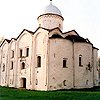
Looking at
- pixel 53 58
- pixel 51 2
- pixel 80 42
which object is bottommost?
pixel 53 58

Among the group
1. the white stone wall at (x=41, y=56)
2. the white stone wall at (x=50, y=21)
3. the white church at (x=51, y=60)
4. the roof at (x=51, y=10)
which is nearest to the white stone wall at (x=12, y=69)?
the white church at (x=51, y=60)

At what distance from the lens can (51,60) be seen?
2867cm

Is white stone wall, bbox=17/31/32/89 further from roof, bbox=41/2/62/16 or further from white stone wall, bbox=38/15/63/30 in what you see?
roof, bbox=41/2/62/16

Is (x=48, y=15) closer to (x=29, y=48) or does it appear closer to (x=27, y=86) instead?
(x=29, y=48)

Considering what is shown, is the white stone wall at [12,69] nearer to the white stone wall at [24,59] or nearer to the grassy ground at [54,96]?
the white stone wall at [24,59]

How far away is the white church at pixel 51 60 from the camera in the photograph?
28672 millimetres

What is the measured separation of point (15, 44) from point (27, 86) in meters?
7.33

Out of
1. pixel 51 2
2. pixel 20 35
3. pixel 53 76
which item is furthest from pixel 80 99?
pixel 51 2

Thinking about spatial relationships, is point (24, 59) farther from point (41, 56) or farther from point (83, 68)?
point (83, 68)

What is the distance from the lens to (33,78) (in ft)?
99.1

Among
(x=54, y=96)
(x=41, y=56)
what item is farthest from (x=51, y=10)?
(x=54, y=96)

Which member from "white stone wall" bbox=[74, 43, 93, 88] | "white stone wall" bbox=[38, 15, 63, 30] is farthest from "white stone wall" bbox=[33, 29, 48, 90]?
"white stone wall" bbox=[74, 43, 93, 88]

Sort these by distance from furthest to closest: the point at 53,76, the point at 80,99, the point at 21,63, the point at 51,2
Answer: the point at 51,2 < the point at 21,63 < the point at 53,76 < the point at 80,99

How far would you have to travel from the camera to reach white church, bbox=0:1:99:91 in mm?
28672
